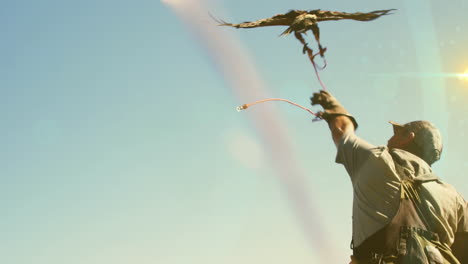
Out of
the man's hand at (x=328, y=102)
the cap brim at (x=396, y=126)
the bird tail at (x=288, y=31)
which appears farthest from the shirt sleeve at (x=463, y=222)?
the bird tail at (x=288, y=31)

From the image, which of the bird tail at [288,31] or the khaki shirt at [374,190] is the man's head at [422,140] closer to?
the khaki shirt at [374,190]

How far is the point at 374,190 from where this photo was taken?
4.69 metres

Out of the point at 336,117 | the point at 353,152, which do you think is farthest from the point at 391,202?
the point at 336,117

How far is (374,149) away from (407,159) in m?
0.86

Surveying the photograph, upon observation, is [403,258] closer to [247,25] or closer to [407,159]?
[407,159]

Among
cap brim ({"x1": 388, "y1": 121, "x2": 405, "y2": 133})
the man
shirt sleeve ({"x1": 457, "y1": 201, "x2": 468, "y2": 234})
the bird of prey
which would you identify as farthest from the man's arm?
shirt sleeve ({"x1": 457, "y1": 201, "x2": 468, "y2": 234})

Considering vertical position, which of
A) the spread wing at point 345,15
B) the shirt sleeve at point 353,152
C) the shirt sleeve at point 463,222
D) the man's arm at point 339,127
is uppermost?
the spread wing at point 345,15

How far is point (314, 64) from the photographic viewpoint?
4.88 metres

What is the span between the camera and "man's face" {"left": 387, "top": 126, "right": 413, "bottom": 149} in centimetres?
570

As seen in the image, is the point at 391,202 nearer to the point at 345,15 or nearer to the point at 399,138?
the point at 399,138

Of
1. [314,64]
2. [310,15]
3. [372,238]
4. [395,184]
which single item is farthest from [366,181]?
[310,15]

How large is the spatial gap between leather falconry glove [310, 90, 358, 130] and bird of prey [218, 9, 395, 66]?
45 cm

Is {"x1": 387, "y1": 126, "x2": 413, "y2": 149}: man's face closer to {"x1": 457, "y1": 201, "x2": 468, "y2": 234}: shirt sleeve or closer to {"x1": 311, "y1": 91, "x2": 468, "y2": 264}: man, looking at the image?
{"x1": 311, "y1": 91, "x2": 468, "y2": 264}: man

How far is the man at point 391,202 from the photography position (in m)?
4.58
